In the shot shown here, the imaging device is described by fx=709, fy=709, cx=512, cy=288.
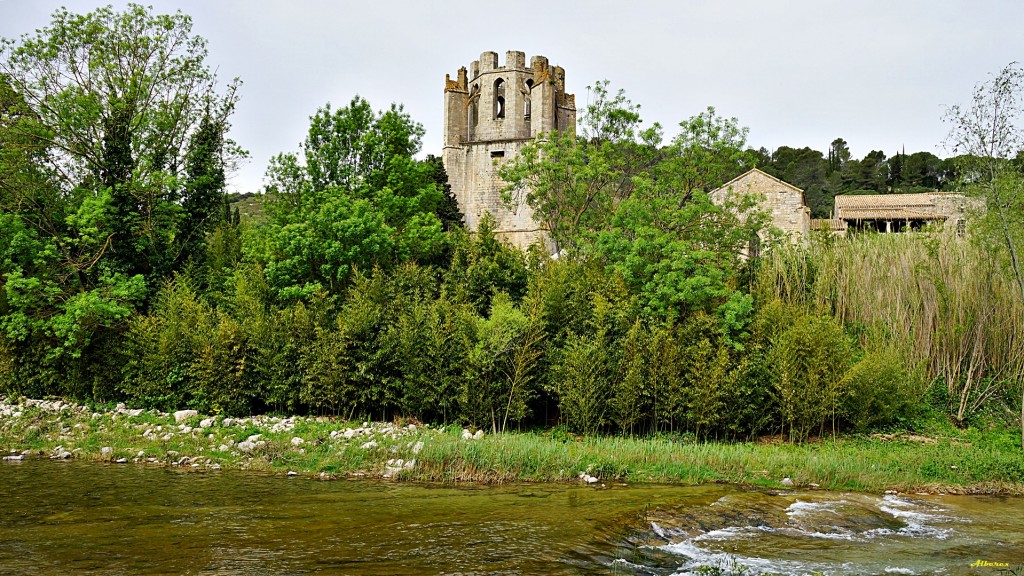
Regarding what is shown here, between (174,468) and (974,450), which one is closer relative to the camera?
(174,468)

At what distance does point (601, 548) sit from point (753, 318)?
10.4 metres

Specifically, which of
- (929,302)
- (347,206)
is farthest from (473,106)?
(929,302)

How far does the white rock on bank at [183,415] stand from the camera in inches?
687

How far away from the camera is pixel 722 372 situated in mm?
15867

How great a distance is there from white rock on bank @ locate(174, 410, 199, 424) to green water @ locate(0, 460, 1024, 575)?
498 centimetres

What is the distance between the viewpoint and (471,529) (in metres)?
8.94

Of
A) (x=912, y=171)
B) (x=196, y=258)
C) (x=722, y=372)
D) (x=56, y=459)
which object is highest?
(x=912, y=171)

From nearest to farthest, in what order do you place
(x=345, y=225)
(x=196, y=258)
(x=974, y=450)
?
(x=974, y=450) → (x=345, y=225) → (x=196, y=258)

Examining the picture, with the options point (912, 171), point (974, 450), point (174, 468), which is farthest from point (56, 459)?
point (912, 171)

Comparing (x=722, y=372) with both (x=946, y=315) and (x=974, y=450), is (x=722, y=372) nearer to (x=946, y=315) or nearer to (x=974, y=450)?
(x=974, y=450)

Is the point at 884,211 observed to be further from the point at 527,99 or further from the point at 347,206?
the point at 347,206

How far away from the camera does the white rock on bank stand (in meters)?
17.4

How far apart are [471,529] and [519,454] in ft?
14.3

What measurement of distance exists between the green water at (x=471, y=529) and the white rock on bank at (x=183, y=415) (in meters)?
4.98
